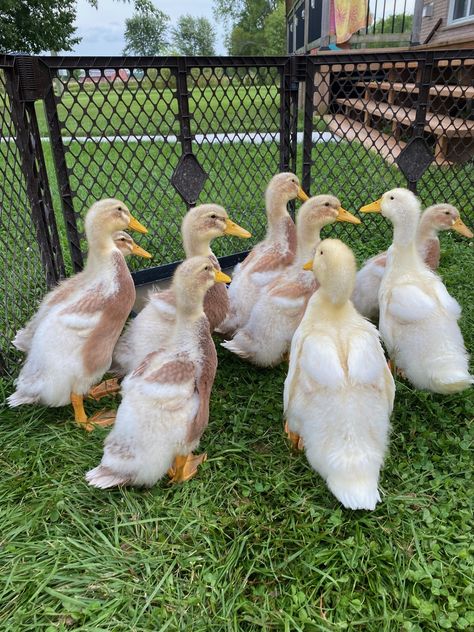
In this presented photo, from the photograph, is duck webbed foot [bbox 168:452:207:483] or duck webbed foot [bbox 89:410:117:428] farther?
duck webbed foot [bbox 89:410:117:428]

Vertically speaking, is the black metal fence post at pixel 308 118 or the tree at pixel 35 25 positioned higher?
the tree at pixel 35 25

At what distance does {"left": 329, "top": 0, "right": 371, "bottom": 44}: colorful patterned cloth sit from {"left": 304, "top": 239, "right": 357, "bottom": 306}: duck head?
34.6 ft

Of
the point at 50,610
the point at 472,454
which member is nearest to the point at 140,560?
the point at 50,610

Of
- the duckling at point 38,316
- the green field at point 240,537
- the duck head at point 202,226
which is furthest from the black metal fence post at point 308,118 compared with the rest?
the green field at point 240,537

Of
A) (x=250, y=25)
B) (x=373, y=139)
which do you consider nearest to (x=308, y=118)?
(x=373, y=139)

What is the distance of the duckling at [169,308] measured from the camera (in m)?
2.95

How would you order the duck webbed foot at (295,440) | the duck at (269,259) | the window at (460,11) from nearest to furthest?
the duck webbed foot at (295,440) → the duck at (269,259) → the window at (460,11)

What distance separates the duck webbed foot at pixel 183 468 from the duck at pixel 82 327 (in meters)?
0.65

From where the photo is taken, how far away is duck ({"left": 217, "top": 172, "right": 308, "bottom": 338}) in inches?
135

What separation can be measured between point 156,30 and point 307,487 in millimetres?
85477

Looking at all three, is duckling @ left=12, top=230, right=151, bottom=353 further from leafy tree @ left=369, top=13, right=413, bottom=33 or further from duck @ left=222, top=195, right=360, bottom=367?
leafy tree @ left=369, top=13, right=413, bottom=33

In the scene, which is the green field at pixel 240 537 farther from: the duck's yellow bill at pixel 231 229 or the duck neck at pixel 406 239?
the duck's yellow bill at pixel 231 229

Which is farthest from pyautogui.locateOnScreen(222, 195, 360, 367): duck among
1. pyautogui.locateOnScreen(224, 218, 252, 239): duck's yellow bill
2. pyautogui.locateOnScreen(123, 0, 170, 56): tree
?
pyautogui.locateOnScreen(123, 0, 170, 56): tree

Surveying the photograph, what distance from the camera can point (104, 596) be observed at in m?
1.95
